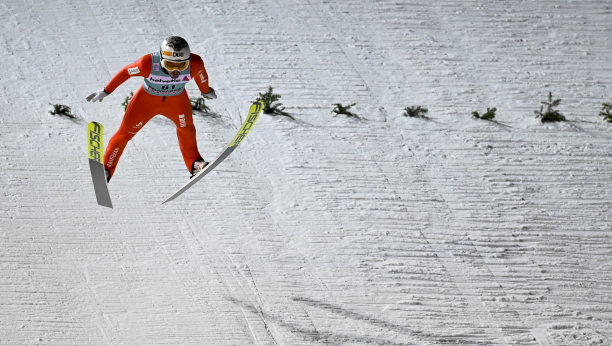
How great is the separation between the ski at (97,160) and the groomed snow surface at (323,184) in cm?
111

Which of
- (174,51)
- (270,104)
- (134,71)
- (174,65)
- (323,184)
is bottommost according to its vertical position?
(270,104)

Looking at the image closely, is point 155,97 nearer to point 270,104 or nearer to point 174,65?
point 174,65

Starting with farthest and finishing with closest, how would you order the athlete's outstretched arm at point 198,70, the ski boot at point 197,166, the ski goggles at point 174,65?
the ski boot at point 197,166
the athlete's outstretched arm at point 198,70
the ski goggles at point 174,65

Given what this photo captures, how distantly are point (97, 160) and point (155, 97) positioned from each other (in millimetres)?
807

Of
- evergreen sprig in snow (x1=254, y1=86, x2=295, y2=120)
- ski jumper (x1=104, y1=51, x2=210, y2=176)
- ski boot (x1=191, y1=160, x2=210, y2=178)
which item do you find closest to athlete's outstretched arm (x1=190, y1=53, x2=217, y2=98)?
ski jumper (x1=104, y1=51, x2=210, y2=176)

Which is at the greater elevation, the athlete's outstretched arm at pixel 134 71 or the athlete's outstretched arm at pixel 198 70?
the athlete's outstretched arm at pixel 198 70

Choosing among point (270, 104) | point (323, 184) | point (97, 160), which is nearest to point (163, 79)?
point (97, 160)

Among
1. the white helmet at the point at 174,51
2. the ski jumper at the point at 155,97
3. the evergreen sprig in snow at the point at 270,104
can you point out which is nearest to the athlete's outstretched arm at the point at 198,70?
the ski jumper at the point at 155,97

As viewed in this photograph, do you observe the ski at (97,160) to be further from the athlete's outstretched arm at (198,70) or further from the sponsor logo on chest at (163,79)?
the athlete's outstretched arm at (198,70)

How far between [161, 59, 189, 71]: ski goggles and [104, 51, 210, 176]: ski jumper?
14 cm

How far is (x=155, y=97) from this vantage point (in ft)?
22.9

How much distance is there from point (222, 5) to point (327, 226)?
5116mm

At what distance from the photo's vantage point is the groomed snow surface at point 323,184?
7.42 meters

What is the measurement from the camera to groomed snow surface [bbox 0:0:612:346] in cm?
742
